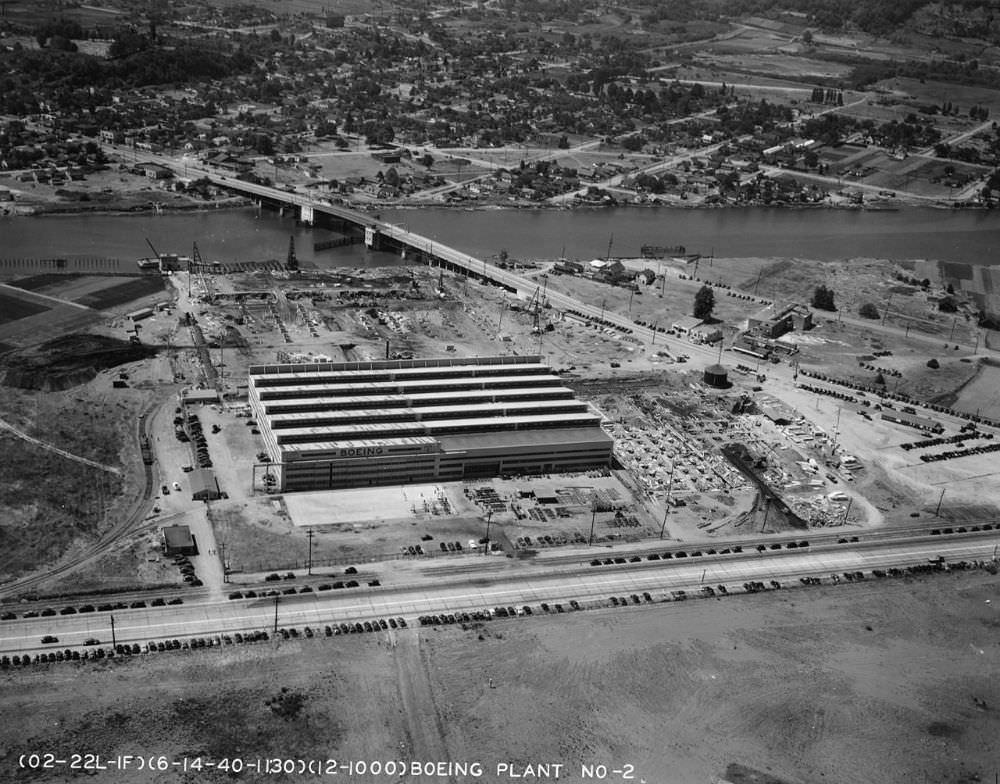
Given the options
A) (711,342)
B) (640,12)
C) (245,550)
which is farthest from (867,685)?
(640,12)

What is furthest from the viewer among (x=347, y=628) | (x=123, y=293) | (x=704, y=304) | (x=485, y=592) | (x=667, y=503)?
(x=704, y=304)

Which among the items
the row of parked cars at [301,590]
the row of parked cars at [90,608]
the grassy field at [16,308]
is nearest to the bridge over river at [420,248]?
the grassy field at [16,308]

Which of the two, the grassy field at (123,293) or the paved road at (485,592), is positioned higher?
the grassy field at (123,293)

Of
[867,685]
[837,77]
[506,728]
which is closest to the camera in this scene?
[506,728]

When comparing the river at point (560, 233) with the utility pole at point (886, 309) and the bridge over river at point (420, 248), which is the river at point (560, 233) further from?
the utility pole at point (886, 309)

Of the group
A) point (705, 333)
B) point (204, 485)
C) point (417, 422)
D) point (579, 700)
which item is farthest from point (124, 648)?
point (705, 333)

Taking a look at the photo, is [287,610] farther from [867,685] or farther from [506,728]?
[867,685]

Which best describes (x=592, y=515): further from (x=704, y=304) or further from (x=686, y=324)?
(x=704, y=304)
